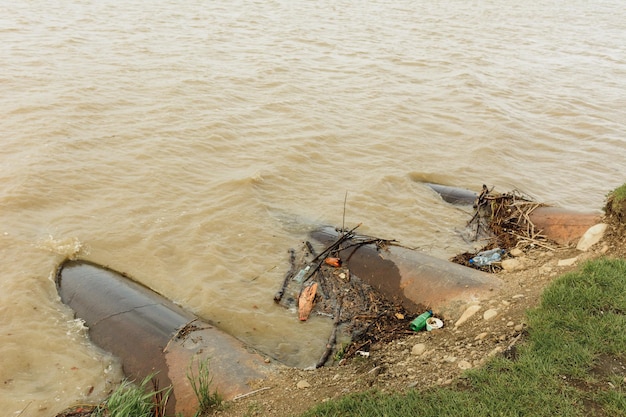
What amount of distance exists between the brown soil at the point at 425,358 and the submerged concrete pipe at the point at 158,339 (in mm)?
255

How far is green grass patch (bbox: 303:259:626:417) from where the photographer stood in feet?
11.0

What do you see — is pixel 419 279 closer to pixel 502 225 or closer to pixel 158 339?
pixel 502 225

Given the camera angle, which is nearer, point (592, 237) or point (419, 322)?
point (419, 322)

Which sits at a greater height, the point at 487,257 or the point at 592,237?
the point at 592,237

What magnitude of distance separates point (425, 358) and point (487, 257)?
8.10 feet

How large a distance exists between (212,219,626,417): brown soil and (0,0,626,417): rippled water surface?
824 millimetres

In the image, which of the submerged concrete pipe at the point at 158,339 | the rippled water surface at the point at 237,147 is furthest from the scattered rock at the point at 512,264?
the submerged concrete pipe at the point at 158,339

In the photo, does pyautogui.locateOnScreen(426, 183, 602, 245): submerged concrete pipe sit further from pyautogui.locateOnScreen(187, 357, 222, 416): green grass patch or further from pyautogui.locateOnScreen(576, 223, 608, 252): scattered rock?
pyautogui.locateOnScreen(187, 357, 222, 416): green grass patch

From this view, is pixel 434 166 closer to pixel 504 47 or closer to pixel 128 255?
pixel 128 255

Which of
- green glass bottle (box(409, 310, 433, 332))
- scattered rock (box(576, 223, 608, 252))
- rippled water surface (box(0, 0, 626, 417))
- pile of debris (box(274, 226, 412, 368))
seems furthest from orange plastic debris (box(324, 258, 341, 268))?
scattered rock (box(576, 223, 608, 252))

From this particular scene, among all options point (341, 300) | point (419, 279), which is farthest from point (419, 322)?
point (341, 300)

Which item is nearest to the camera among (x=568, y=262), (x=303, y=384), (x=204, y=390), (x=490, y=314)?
(x=204, y=390)

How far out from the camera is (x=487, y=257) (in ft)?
20.6

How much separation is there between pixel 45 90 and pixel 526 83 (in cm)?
1238
